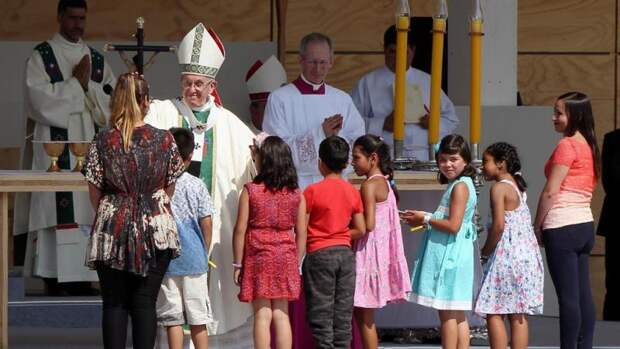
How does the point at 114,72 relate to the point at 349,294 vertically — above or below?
above

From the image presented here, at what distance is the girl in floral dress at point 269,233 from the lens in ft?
27.9

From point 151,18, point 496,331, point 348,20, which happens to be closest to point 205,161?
point 496,331

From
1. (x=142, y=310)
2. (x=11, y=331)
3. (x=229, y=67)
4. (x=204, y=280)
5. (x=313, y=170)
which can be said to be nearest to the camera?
(x=142, y=310)

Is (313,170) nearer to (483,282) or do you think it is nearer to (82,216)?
(483,282)

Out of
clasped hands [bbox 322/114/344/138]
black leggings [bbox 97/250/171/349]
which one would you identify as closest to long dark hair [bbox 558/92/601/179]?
clasped hands [bbox 322/114/344/138]

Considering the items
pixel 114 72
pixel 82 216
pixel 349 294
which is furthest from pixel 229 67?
pixel 349 294

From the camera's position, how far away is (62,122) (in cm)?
1107

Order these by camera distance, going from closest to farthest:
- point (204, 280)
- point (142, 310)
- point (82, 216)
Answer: point (142, 310)
point (204, 280)
point (82, 216)

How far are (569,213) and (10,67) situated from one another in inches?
176

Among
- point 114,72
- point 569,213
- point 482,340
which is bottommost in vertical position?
point 482,340

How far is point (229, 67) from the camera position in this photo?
12141mm

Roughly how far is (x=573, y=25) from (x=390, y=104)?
96.6 inches

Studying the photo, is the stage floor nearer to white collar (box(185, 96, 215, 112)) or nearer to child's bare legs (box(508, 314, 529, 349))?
child's bare legs (box(508, 314, 529, 349))

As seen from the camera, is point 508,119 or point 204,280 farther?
point 508,119
